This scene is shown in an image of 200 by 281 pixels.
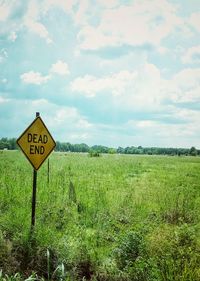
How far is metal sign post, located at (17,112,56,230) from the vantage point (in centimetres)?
795

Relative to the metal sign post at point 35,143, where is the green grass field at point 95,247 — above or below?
below

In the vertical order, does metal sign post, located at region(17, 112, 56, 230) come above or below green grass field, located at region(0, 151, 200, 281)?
above

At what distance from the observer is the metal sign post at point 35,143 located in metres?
7.95

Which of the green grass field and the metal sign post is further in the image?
the metal sign post

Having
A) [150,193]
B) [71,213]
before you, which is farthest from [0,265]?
[150,193]

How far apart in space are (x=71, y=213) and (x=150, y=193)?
588cm

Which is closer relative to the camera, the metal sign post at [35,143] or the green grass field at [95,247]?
the green grass field at [95,247]

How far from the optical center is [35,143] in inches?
320

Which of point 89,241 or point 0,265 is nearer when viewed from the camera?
point 0,265

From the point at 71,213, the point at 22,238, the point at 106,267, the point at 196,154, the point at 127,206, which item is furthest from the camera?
the point at 196,154

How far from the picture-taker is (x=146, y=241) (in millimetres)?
7180

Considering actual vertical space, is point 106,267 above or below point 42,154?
below

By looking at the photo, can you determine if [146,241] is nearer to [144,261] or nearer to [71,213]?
[144,261]

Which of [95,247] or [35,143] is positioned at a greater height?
[35,143]
